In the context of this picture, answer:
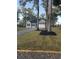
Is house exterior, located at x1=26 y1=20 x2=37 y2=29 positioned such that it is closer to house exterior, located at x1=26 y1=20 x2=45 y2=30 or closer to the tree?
house exterior, located at x1=26 y1=20 x2=45 y2=30

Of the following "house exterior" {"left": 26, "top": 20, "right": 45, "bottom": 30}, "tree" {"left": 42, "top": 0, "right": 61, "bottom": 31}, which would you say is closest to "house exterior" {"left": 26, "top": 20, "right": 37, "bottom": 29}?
"house exterior" {"left": 26, "top": 20, "right": 45, "bottom": 30}

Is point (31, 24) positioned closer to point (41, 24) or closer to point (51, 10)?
point (41, 24)

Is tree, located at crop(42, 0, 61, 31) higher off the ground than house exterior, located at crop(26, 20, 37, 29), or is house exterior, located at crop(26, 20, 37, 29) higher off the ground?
tree, located at crop(42, 0, 61, 31)

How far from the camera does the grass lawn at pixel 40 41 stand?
6.64 feet

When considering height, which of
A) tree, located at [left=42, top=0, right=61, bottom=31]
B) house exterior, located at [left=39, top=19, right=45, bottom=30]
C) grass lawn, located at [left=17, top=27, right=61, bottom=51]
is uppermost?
tree, located at [left=42, top=0, right=61, bottom=31]

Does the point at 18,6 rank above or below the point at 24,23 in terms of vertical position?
above

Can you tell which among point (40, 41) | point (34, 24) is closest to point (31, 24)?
point (34, 24)

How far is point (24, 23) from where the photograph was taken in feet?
6.70

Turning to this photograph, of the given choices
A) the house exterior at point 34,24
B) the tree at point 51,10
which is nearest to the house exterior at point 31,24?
the house exterior at point 34,24

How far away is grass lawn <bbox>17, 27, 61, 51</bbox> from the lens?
2023 mm

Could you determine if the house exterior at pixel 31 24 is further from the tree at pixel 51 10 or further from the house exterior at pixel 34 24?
the tree at pixel 51 10
